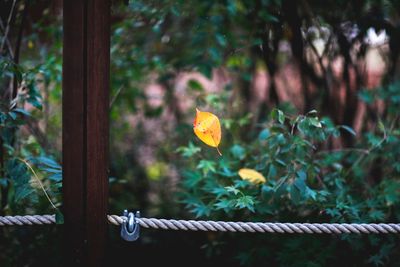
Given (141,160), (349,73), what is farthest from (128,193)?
(349,73)

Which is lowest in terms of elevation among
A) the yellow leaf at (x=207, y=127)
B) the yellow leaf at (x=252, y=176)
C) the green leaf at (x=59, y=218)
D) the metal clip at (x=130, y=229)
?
the metal clip at (x=130, y=229)

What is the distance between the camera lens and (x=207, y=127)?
1.57 meters

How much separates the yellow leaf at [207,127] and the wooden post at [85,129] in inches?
11.9

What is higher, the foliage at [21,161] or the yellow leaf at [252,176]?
the foliage at [21,161]

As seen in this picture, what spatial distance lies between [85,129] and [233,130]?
1090mm

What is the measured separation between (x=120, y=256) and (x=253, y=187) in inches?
33.4

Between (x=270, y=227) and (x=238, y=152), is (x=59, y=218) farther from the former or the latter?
(x=238, y=152)

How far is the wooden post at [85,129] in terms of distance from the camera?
1.40 metres

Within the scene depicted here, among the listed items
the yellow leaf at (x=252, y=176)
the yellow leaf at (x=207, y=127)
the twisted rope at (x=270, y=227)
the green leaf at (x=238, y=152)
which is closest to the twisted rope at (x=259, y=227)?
the twisted rope at (x=270, y=227)

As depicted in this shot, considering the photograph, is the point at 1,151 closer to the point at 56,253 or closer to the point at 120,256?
the point at 56,253

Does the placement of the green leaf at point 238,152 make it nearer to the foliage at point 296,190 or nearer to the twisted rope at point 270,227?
the foliage at point 296,190

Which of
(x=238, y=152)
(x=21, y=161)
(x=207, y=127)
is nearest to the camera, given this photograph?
(x=207, y=127)

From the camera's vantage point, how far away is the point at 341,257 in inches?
74.4

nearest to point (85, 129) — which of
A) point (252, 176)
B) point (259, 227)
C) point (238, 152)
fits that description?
point (259, 227)
